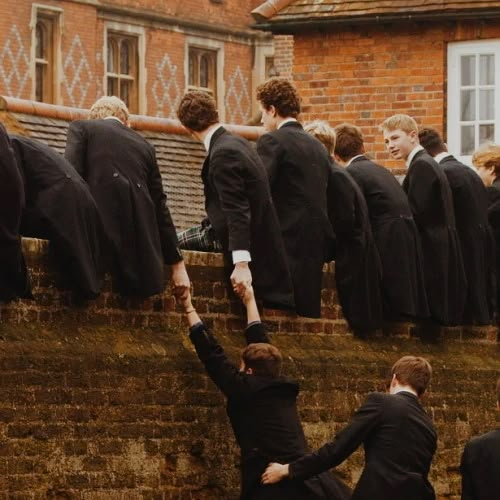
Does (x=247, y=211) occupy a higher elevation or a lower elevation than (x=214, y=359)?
higher

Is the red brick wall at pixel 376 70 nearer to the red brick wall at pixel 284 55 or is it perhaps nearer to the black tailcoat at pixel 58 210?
the red brick wall at pixel 284 55

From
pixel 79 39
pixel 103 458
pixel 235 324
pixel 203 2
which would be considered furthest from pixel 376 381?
pixel 203 2

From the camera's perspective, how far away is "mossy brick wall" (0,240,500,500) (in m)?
15.1

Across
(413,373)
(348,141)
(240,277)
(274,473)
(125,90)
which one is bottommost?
(274,473)

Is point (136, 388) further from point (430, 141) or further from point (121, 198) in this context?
point (430, 141)

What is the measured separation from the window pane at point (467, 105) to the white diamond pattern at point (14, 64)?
70.7ft

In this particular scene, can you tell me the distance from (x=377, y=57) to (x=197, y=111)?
1328 centimetres

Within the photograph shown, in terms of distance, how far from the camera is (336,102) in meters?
29.3

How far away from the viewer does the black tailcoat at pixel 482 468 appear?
47.5 ft

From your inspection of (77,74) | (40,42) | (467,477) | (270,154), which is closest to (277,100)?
(270,154)

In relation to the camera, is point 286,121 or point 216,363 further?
point 286,121

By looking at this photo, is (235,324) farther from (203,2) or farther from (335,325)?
(203,2)

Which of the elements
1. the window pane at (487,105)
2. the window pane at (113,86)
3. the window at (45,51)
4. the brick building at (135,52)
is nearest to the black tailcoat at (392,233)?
the window pane at (487,105)

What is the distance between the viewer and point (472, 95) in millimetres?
30000
